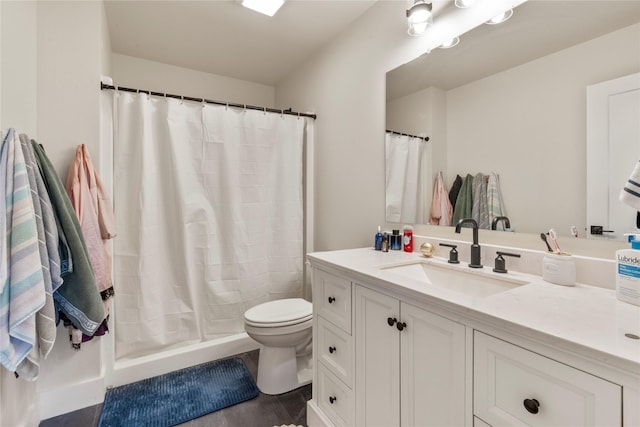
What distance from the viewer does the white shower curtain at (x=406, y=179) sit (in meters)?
1.60

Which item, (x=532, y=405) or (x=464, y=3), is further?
(x=464, y=3)

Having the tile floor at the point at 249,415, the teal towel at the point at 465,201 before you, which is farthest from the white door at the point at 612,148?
the tile floor at the point at 249,415

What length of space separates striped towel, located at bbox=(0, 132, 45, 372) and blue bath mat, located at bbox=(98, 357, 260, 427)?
763 mm

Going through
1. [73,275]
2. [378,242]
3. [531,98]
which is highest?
[531,98]

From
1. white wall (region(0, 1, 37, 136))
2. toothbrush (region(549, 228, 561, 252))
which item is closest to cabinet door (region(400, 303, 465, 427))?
→ toothbrush (region(549, 228, 561, 252))

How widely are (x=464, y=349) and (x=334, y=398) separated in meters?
0.76

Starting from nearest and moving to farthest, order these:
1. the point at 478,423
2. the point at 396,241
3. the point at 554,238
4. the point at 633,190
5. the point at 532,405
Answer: the point at 532,405 → the point at 478,423 → the point at 633,190 → the point at 554,238 → the point at 396,241

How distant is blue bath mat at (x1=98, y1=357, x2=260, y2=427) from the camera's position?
155 cm

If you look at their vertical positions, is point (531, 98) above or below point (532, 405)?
above

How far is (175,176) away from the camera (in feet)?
6.55

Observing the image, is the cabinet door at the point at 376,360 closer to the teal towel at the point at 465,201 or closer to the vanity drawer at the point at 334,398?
the vanity drawer at the point at 334,398

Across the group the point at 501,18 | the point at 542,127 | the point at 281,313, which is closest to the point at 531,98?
the point at 542,127

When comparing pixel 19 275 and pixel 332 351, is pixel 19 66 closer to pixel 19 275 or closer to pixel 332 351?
pixel 19 275

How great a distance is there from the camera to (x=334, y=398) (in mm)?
1315
